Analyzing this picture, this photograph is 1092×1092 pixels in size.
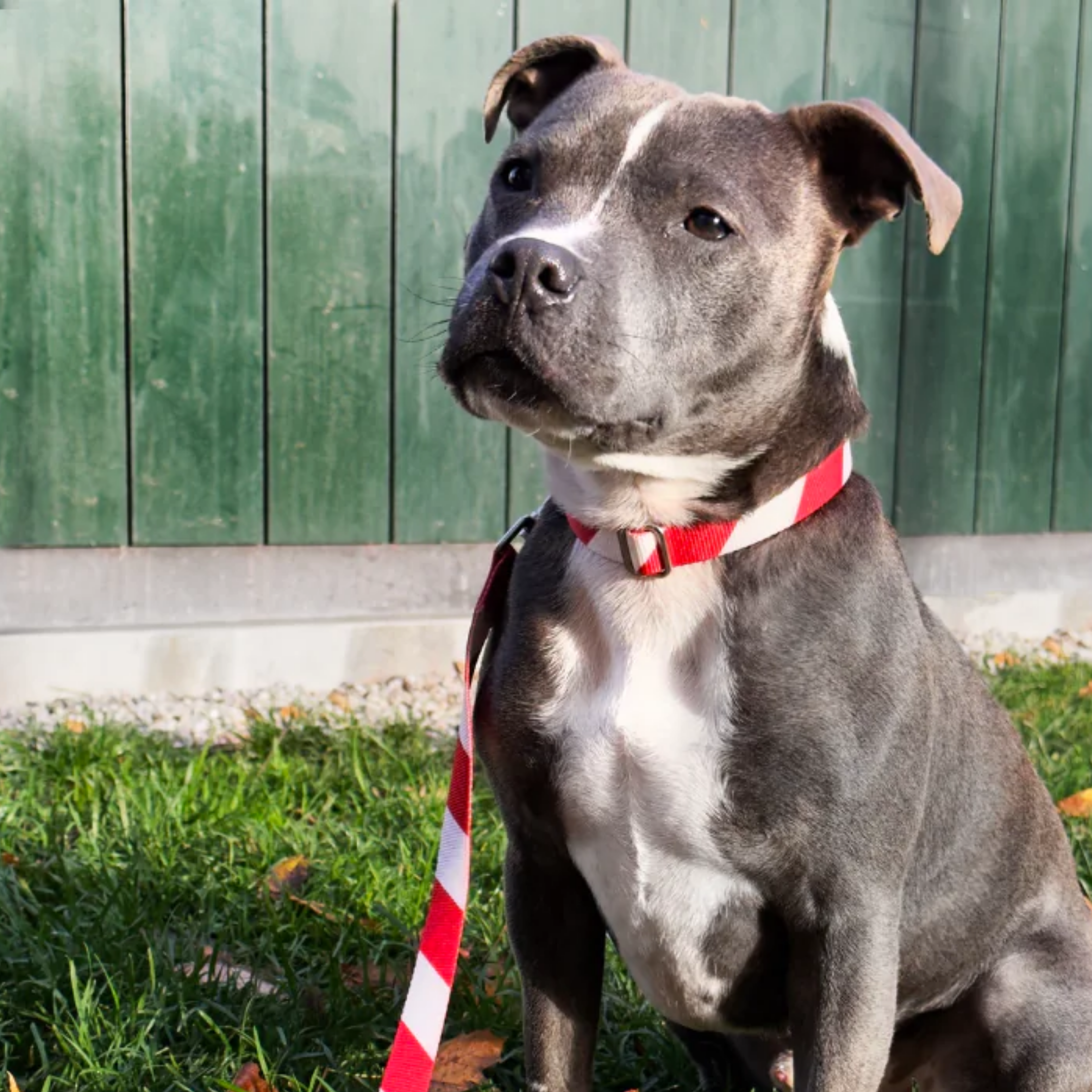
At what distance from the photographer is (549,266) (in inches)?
79.9

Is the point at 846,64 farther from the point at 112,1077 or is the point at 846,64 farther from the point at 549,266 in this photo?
the point at 112,1077

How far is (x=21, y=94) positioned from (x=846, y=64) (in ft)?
9.16

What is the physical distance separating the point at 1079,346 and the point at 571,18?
2512 millimetres

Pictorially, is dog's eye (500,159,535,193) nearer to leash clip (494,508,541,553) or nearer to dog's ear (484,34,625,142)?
dog's ear (484,34,625,142)

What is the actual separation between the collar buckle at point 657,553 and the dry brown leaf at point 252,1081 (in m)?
1.02

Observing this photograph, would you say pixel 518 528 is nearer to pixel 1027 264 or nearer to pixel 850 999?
pixel 850 999

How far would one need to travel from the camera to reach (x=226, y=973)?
9.33ft

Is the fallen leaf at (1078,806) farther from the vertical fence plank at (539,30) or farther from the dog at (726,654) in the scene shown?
the vertical fence plank at (539,30)

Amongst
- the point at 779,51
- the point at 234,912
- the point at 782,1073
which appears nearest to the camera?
the point at 782,1073

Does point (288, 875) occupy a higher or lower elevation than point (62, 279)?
lower

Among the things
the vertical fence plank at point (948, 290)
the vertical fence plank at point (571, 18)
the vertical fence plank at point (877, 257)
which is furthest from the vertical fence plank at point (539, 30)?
the vertical fence plank at point (948, 290)

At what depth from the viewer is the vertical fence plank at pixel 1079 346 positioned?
5953 mm

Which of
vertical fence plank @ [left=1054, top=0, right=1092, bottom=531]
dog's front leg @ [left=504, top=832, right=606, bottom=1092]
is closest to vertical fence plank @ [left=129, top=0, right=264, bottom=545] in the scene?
dog's front leg @ [left=504, top=832, right=606, bottom=1092]

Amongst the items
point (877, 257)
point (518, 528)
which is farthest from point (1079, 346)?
point (518, 528)
